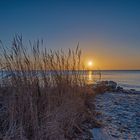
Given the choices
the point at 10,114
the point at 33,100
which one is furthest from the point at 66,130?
the point at 10,114

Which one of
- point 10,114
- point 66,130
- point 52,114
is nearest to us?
point 10,114

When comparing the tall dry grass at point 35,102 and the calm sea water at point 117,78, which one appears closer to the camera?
the tall dry grass at point 35,102

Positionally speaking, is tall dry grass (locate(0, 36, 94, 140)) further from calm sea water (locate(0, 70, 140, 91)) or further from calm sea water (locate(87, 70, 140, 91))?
calm sea water (locate(87, 70, 140, 91))

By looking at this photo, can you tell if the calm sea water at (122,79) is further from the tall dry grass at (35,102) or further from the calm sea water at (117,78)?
the tall dry grass at (35,102)

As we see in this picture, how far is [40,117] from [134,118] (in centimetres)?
271

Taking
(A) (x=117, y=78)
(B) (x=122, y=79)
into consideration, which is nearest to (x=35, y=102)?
(B) (x=122, y=79)

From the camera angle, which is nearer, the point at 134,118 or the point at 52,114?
the point at 52,114

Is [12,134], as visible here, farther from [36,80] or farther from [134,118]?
[134,118]

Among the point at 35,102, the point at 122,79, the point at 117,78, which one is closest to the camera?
the point at 35,102

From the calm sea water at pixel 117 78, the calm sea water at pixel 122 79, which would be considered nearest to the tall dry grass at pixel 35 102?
the calm sea water at pixel 117 78

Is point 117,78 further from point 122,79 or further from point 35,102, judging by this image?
point 35,102

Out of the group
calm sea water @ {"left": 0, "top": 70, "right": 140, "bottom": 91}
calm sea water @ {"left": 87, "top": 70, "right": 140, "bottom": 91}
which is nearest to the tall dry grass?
calm sea water @ {"left": 0, "top": 70, "right": 140, "bottom": 91}

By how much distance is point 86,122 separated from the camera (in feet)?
13.4

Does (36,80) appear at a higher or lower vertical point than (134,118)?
higher
